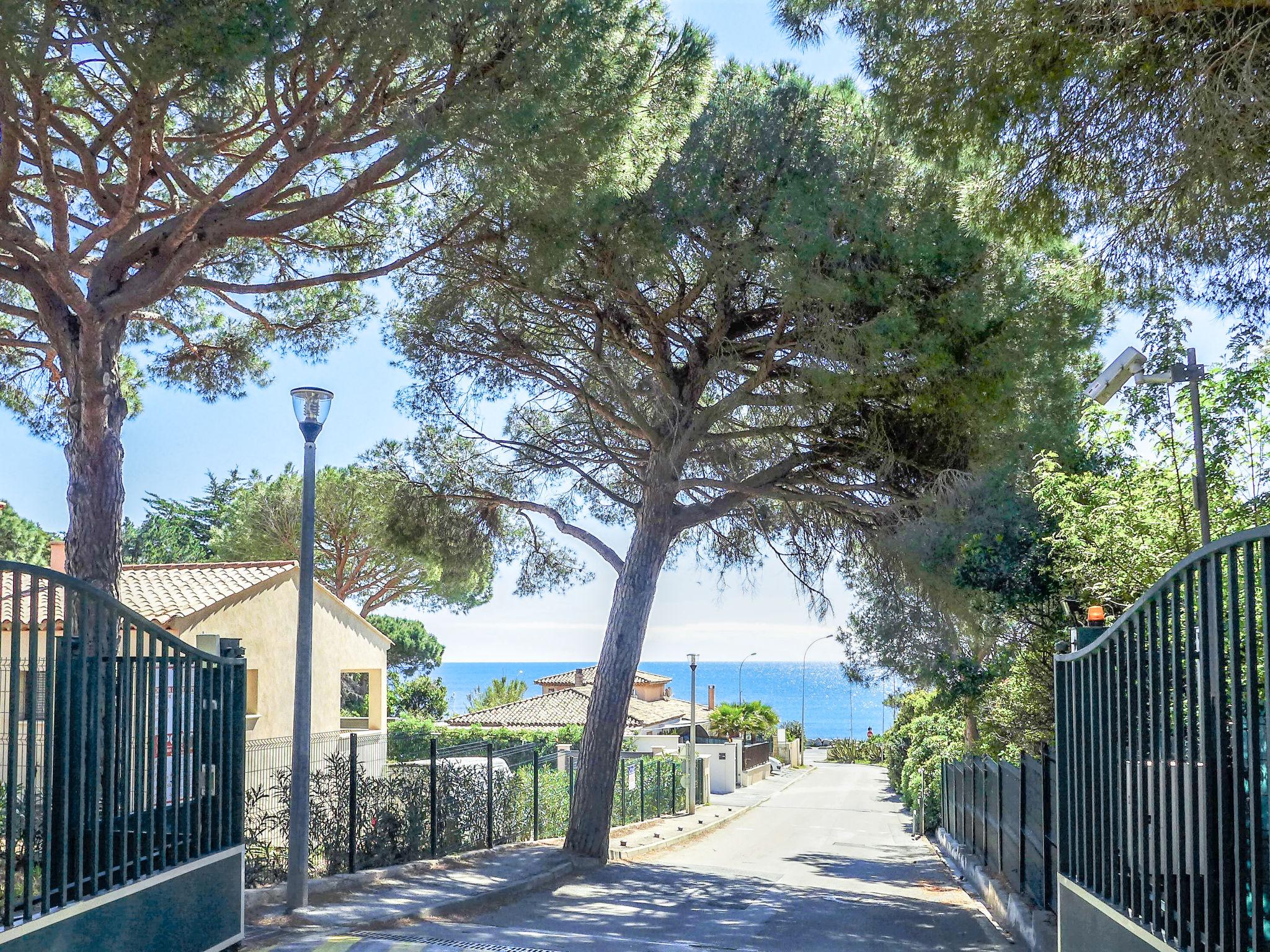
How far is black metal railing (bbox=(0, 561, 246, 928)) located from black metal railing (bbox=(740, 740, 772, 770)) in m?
40.4

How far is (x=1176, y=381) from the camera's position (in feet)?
30.9

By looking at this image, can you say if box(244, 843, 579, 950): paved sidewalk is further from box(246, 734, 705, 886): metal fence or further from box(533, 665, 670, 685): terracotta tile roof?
box(533, 665, 670, 685): terracotta tile roof

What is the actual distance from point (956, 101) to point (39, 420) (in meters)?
13.2

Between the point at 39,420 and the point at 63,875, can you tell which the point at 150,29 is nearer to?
the point at 63,875

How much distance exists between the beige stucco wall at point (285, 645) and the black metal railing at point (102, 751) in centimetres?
1267

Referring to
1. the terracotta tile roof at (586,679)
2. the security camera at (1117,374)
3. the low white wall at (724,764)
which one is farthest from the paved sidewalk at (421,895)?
the terracotta tile roof at (586,679)

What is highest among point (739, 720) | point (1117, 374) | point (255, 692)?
point (1117, 374)

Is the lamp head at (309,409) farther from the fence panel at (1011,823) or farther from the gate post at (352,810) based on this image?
the fence panel at (1011,823)

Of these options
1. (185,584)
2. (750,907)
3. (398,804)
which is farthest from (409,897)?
(185,584)

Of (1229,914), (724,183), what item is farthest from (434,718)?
(1229,914)

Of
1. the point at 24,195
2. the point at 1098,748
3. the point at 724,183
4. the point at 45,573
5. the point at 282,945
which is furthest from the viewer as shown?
the point at 724,183

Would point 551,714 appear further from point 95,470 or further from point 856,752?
point 95,470

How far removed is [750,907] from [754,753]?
39620 mm

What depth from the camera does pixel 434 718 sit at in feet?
172
